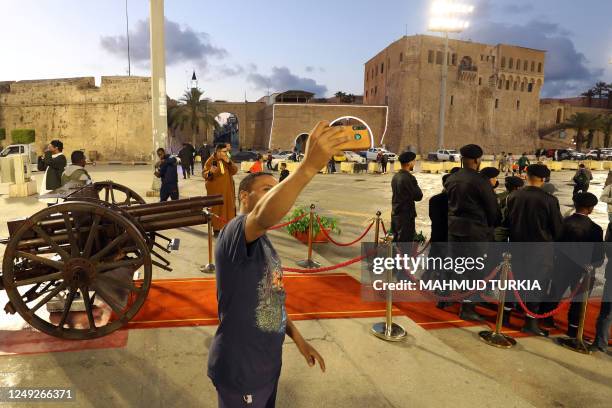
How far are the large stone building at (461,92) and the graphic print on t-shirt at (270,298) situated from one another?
4450 centimetres

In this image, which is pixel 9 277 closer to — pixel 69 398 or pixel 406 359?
pixel 69 398

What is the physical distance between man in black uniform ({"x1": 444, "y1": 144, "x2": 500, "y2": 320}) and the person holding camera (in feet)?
12.4

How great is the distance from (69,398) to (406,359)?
2.45 metres

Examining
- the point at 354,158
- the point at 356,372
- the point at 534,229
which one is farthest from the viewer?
the point at 354,158

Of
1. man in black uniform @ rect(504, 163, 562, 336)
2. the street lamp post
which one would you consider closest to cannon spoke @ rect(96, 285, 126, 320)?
man in black uniform @ rect(504, 163, 562, 336)

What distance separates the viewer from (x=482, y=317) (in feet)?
15.1

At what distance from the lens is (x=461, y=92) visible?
46.7m

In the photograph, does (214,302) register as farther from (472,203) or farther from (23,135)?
(23,135)

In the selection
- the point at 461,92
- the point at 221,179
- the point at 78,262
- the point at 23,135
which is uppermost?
the point at 461,92

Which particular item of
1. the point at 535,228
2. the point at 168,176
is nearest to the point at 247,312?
the point at 535,228

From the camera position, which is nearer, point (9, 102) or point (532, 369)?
point (532, 369)

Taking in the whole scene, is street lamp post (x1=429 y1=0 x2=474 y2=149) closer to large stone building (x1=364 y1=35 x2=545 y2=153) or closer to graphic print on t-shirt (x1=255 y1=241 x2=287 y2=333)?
large stone building (x1=364 y1=35 x2=545 y2=153)

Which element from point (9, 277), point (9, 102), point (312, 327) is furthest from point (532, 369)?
point (9, 102)

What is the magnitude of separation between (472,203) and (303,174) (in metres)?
3.46
